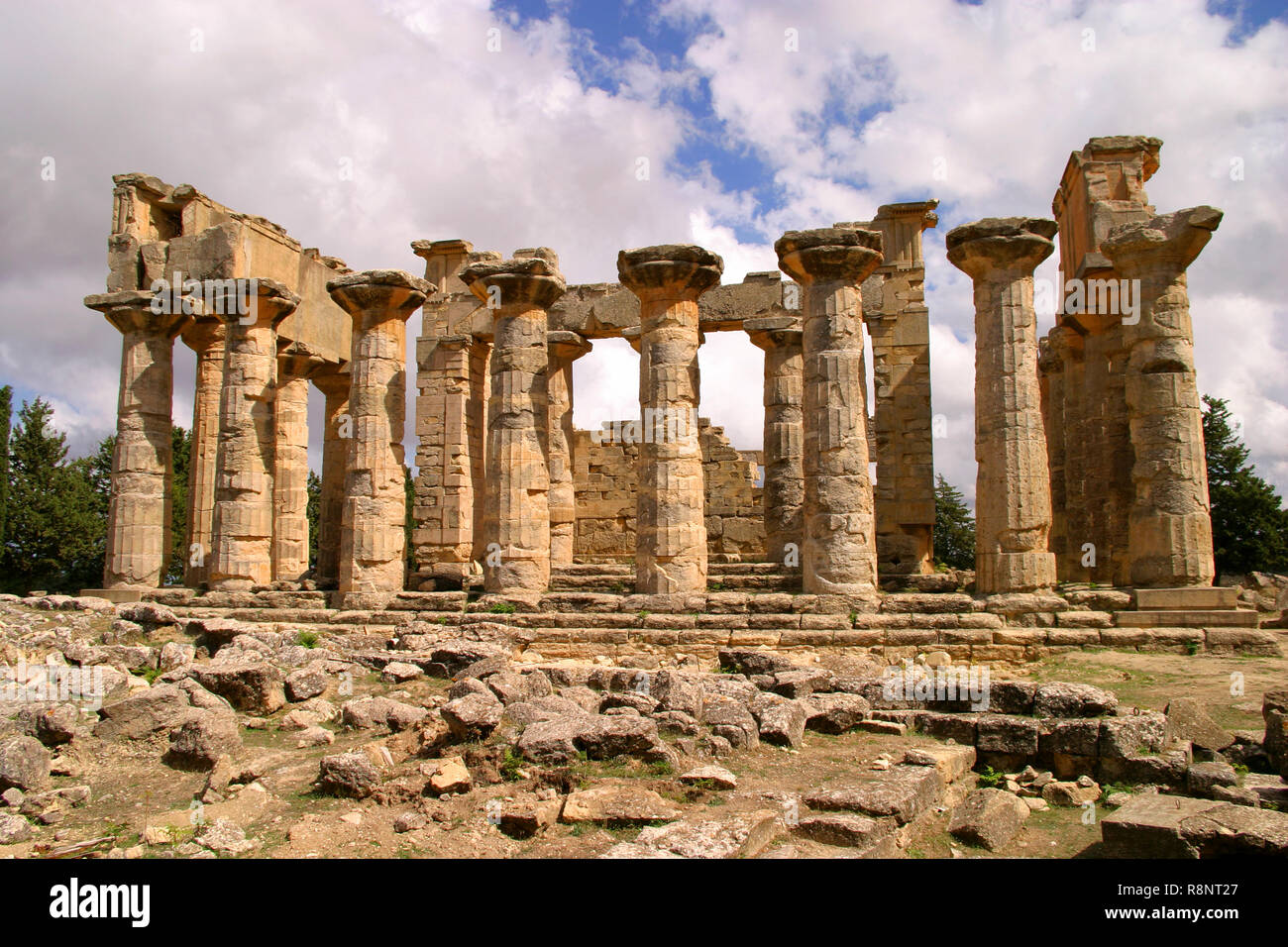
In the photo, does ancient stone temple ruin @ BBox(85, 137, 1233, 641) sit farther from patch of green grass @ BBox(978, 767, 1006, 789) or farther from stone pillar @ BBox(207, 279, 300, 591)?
patch of green grass @ BBox(978, 767, 1006, 789)

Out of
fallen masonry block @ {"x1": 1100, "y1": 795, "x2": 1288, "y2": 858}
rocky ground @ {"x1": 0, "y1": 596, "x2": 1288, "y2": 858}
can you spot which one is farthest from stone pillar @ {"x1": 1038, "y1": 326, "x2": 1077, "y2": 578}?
fallen masonry block @ {"x1": 1100, "y1": 795, "x2": 1288, "y2": 858}

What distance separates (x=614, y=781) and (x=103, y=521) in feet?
107

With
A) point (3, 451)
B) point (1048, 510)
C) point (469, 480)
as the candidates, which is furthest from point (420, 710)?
point (3, 451)

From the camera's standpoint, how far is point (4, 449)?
103ft

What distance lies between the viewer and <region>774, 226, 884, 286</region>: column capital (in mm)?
16281

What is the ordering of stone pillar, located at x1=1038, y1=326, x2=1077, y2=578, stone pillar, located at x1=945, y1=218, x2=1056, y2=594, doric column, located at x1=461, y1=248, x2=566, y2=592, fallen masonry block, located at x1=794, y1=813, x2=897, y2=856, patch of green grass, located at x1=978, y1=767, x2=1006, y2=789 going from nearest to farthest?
fallen masonry block, located at x1=794, y1=813, x2=897, y2=856 < patch of green grass, located at x1=978, y1=767, x2=1006, y2=789 < stone pillar, located at x1=945, y1=218, x2=1056, y2=594 < doric column, located at x1=461, y1=248, x2=566, y2=592 < stone pillar, located at x1=1038, y1=326, x2=1077, y2=578

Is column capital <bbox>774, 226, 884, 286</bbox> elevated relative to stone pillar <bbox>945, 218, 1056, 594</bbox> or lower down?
elevated

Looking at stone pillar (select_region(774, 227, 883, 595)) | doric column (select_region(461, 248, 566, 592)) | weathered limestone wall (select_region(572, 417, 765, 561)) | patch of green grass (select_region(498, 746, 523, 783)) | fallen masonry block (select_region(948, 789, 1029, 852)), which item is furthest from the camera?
weathered limestone wall (select_region(572, 417, 765, 561))

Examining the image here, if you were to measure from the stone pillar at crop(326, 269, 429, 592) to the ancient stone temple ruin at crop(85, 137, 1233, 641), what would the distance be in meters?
0.05

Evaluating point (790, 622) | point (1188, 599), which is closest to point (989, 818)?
point (790, 622)

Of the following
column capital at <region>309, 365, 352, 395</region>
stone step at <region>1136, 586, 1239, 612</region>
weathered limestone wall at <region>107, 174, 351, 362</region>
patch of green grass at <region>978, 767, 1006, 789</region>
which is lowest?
patch of green grass at <region>978, 767, 1006, 789</region>

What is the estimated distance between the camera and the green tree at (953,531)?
36.0m

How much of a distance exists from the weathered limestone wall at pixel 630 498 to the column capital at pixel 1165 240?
12.1 m

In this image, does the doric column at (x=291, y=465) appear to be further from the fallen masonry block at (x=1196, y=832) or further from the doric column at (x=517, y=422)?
the fallen masonry block at (x=1196, y=832)
